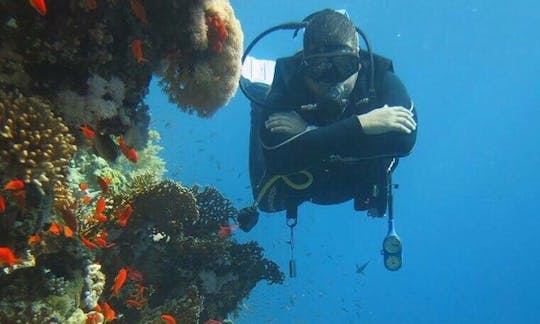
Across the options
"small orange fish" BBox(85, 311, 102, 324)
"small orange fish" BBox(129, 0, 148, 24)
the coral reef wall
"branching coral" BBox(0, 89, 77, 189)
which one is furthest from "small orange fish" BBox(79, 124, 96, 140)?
"small orange fish" BBox(85, 311, 102, 324)

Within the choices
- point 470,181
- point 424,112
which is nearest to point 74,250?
point 424,112

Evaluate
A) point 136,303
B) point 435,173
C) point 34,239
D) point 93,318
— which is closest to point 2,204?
point 34,239

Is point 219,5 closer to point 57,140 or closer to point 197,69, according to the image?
point 197,69

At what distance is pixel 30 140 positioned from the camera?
2.97 m

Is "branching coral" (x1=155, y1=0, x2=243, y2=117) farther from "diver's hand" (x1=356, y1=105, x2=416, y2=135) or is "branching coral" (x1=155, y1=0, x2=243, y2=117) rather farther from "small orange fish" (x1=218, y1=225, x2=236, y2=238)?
"small orange fish" (x1=218, y1=225, x2=236, y2=238)

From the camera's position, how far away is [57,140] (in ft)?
9.96

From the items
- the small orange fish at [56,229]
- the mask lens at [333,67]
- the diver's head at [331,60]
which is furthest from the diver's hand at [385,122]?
the small orange fish at [56,229]

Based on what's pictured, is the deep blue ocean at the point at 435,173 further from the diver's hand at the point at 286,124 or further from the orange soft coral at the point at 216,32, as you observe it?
the orange soft coral at the point at 216,32

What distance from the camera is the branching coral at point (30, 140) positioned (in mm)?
2893

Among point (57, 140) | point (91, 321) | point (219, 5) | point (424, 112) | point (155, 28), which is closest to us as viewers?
point (57, 140)

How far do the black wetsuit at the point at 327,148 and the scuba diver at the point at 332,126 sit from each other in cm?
1

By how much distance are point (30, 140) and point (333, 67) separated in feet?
10.9

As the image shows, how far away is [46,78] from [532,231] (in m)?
75.0

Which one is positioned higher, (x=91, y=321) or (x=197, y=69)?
(x=197, y=69)
